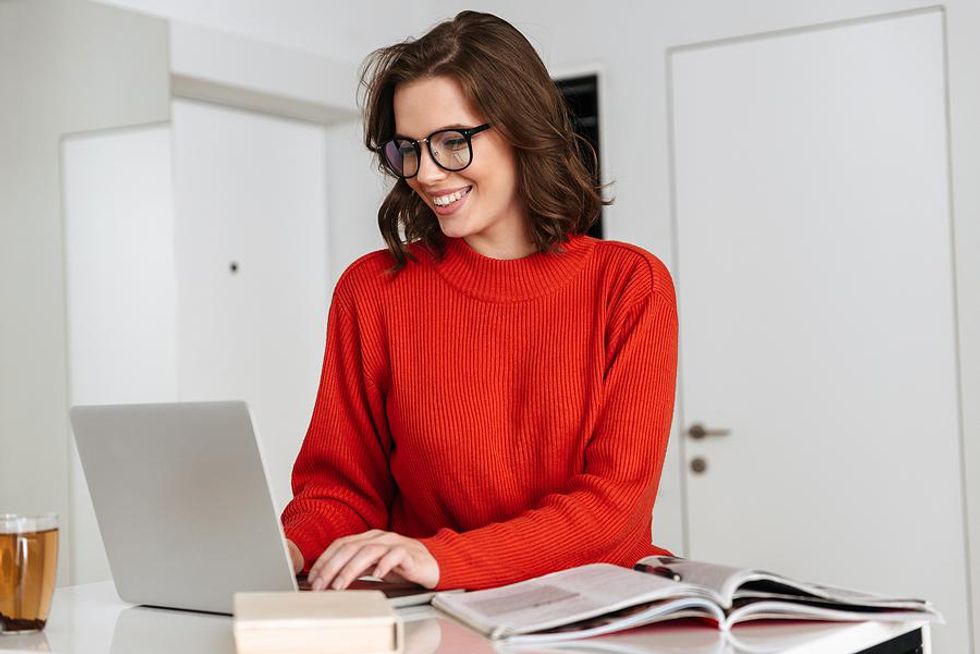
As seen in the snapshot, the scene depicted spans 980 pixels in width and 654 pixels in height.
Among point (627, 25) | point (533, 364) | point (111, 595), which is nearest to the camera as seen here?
point (111, 595)

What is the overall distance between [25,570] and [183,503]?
17cm

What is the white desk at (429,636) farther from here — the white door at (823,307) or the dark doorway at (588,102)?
the dark doorway at (588,102)

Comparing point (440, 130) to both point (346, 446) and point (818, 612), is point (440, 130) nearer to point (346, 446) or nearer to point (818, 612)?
point (346, 446)

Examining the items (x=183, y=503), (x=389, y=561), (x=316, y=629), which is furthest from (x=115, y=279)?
(x=316, y=629)

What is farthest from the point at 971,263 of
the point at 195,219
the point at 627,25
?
the point at 195,219

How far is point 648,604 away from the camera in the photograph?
1119 millimetres

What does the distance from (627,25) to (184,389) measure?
66.8 inches

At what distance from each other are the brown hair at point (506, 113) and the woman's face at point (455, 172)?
0.6 inches

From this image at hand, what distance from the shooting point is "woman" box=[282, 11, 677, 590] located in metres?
1.52

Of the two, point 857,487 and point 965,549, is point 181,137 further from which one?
point 965,549

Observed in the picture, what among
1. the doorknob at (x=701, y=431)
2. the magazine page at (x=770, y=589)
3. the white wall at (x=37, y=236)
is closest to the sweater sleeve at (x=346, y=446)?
the magazine page at (x=770, y=589)

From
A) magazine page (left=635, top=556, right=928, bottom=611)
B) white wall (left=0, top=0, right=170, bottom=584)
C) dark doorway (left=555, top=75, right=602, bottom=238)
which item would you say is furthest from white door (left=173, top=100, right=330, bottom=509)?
magazine page (left=635, top=556, right=928, bottom=611)

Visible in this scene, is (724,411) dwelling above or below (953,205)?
below

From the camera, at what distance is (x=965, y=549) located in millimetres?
3086
